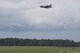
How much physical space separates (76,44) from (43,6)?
478 feet

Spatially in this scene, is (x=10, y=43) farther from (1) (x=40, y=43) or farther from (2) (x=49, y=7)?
(2) (x=49, y=7)

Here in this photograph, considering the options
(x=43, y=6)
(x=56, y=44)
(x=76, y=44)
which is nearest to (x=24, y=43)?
(x=56, y=44)

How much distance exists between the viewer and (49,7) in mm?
35062

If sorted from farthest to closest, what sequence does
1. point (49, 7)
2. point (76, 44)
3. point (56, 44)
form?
1. point (56, 44)
2. point (76, 44)
3. point (49, 7)

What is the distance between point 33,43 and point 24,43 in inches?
204

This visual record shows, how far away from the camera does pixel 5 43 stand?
19512 cm

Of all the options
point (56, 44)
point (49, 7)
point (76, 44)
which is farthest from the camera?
point (56, 44)

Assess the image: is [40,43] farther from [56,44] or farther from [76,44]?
[76,44]

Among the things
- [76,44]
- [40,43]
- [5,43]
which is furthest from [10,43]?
[76,44]

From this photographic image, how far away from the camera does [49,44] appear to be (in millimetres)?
192125

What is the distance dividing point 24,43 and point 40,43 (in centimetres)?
922

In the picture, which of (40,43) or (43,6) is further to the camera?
(40,43)

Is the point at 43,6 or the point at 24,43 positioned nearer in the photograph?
the point at 43,6

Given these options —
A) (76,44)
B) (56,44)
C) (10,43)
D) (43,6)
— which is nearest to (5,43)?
(10,43)
